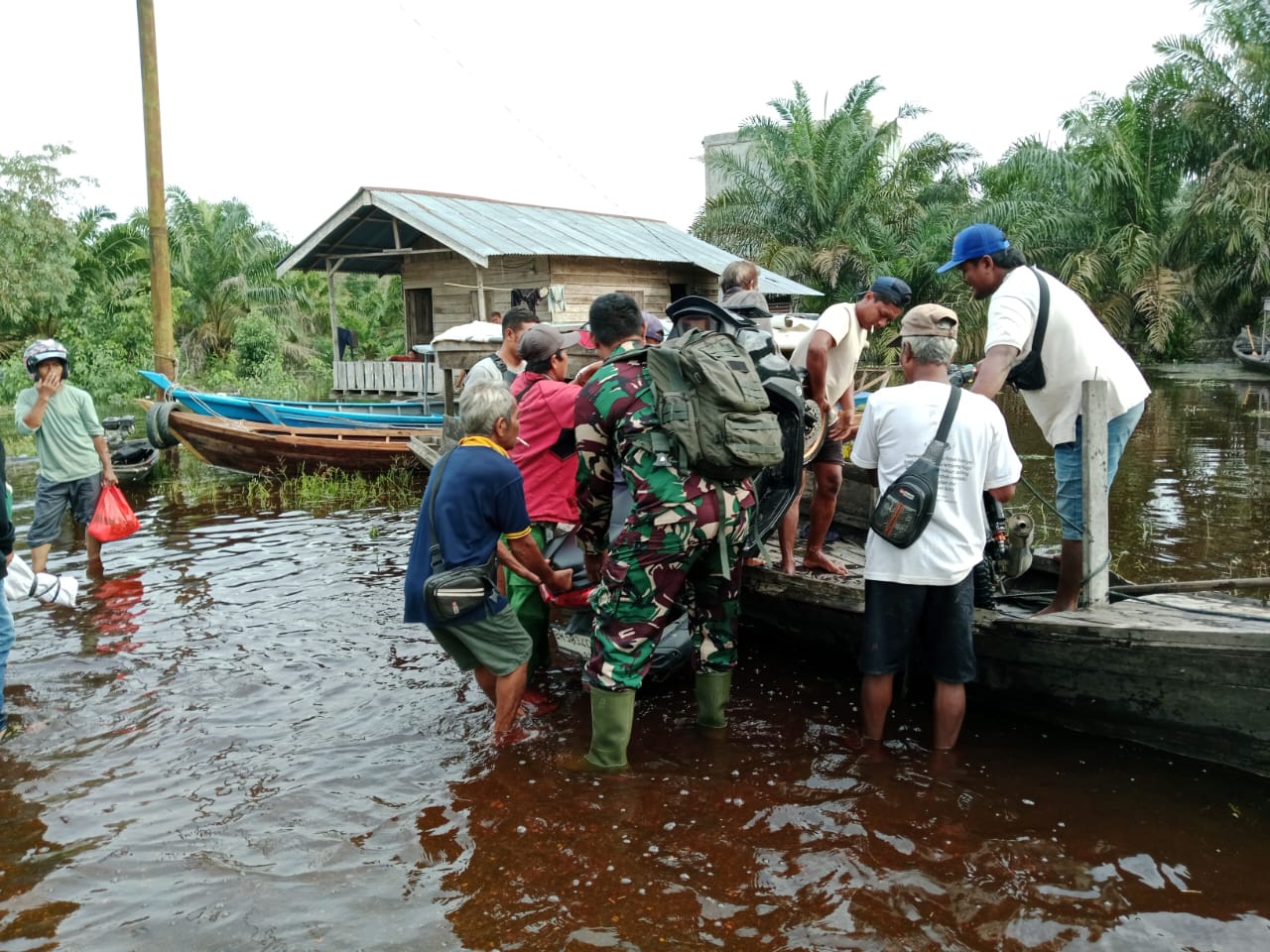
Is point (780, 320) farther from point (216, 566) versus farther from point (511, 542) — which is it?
point (511, 542)

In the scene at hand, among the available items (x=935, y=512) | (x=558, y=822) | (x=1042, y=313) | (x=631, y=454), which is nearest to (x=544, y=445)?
(x=631, y=454)

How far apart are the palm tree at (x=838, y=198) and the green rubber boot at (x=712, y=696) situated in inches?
925

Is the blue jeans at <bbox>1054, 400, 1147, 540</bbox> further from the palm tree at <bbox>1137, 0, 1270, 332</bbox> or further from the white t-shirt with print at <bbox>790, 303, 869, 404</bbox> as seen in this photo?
the palm tree at <bbox>1137, 0, 1270, 332</bbox>

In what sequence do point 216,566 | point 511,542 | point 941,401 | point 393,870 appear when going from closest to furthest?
point 393,870
point 941,401
point 511,542
point 216,566

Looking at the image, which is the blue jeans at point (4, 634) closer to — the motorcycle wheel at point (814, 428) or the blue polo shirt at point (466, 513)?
the blue polo shirt at point (466, 513)

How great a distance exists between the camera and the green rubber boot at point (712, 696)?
4.59 m

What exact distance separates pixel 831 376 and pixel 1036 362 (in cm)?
127

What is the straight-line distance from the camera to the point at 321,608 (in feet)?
23.2

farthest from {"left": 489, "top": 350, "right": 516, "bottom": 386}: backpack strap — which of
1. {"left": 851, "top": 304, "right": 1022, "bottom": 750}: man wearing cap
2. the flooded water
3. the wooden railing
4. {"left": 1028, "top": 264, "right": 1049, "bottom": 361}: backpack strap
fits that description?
the wooden railing

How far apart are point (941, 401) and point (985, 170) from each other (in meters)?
29.7

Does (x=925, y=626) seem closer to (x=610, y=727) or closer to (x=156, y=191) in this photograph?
(x=610, y=727)

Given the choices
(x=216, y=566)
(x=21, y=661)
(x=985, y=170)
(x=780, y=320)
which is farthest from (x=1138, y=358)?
(x=21, y=661)

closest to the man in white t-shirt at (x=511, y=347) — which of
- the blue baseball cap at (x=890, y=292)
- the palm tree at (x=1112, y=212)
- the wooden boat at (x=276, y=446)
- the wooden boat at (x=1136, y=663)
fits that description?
the blue baseball cap at (x=890, y=292)

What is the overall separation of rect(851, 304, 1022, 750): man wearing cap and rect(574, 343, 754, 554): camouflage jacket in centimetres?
65
